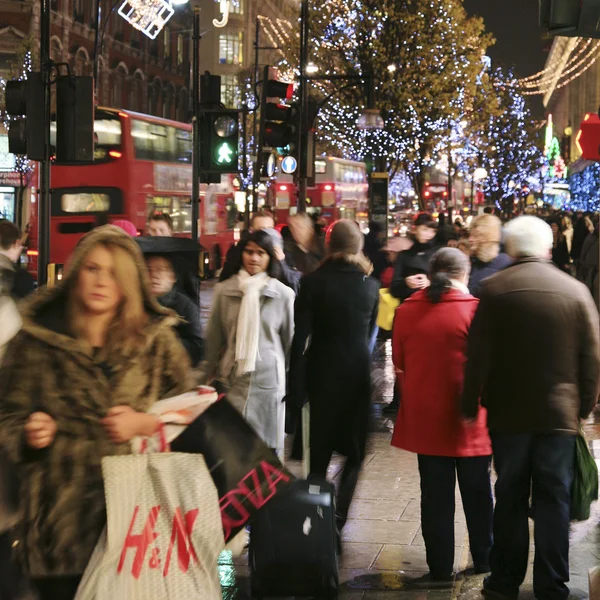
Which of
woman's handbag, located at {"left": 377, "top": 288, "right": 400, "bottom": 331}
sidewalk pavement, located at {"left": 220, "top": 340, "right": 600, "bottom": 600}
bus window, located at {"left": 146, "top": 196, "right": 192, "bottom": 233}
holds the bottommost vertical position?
sidewalk pavement, located at {"left": 220, "top": 340, "right": 600, "bottom": 600}

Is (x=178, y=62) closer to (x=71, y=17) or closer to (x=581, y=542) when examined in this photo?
(x=71, y=17)

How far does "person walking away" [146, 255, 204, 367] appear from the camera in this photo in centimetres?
701

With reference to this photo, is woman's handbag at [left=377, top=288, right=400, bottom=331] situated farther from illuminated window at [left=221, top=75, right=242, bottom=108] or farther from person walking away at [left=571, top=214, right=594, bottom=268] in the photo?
illuminated window at [left=221, top=75, right=242, bottom=108]

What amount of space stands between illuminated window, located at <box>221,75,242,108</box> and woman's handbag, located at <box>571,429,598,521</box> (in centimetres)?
6219

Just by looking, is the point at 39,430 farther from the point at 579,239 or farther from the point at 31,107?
the point at 579,239

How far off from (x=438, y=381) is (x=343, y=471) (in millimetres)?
1108

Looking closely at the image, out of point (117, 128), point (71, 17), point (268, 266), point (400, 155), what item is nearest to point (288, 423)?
point (268, 266)

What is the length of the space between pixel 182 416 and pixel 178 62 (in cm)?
6997

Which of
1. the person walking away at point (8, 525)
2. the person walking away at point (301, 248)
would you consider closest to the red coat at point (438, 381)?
the person walking away at point (8, 525)

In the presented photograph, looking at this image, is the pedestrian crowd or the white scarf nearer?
the pedestrian crowd

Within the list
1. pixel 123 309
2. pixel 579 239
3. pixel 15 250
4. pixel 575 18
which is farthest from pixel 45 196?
pixel 579 239

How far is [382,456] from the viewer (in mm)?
9680

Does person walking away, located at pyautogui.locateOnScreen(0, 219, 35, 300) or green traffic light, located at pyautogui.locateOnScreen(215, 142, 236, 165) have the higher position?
green traffic light, located at pyautogui.locateOnScreen(215, 142, 236, 165)

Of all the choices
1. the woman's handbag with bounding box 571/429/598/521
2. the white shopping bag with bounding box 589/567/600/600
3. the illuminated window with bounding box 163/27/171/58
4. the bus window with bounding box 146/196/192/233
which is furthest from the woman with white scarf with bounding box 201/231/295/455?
the illuminated window with bounding box 163/27/171/58
